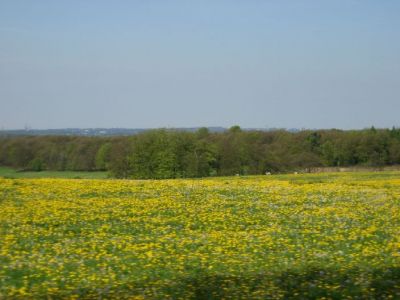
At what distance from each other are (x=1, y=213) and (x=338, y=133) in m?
75.2

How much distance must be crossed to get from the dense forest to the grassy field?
4004cm

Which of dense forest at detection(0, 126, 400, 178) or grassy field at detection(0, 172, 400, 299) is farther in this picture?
dense forest at detection(0, 126, 400, 178)

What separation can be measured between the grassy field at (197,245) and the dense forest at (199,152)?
40.0 m

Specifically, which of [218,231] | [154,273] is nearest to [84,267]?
[154,273]

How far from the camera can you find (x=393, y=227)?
565 inches

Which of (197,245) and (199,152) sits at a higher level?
(199,152)

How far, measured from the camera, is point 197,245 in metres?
11.6

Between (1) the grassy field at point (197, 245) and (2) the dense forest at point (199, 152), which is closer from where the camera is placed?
(1) the grassy field at point (197, 245)

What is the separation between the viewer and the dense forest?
6288 centimetres

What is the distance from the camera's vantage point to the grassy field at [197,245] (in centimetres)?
730

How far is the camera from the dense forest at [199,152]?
6288cm

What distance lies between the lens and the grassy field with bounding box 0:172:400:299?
730 cm

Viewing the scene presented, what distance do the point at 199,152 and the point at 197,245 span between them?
54.8m

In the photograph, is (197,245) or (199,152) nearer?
(197,245)
